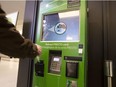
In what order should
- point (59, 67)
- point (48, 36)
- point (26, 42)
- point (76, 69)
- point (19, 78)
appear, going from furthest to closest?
point (19, 78), point (48, 36), point (59, 67), point (76, 69), point (26, 42)

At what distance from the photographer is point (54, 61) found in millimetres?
1627

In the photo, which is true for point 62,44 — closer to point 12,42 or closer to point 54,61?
point 54,61

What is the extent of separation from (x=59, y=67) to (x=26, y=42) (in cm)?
48

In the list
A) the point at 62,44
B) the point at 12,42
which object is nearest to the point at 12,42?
the point at 12,42

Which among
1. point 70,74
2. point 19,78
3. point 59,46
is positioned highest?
point 59,46

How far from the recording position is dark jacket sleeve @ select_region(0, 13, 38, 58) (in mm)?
1181

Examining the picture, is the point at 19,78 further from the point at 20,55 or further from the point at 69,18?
the point at 69,18

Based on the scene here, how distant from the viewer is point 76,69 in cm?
142

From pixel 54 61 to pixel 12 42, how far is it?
0.57 metres

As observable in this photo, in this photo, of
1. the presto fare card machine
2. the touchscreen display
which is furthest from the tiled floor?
the touchscreen display

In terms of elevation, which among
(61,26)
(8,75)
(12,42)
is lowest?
(8,75)

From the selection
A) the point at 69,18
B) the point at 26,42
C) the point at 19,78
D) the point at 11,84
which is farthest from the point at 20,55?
the point at 11,84

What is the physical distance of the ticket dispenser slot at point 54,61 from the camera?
1.58 m

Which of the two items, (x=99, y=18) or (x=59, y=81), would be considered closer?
(x=59, y=81)
